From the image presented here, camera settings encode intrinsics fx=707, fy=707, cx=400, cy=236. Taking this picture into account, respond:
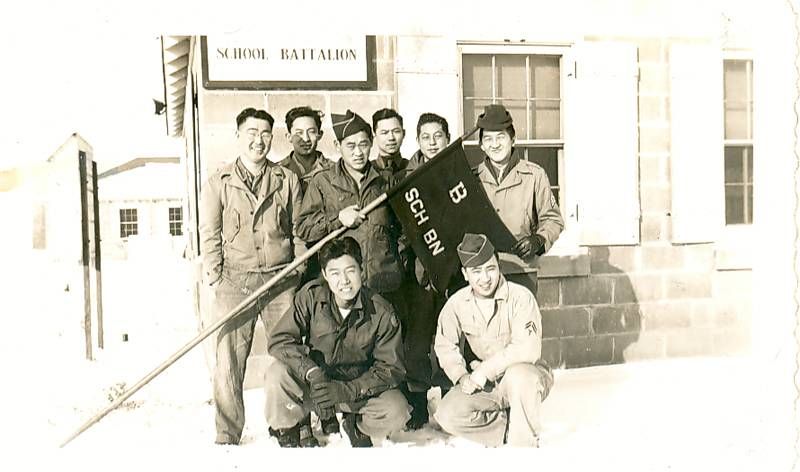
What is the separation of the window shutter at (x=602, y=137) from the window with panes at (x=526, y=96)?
77mm

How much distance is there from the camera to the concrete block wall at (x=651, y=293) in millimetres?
3938

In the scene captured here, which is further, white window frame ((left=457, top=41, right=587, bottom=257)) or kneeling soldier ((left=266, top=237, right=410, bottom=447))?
white window frame ((left=457, top=41, right=587, bottom=257))

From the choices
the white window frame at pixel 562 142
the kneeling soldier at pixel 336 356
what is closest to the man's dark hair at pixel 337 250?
the kneeling soldier at pixel 336 356

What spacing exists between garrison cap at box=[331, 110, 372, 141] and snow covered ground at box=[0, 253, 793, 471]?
41.6 inches

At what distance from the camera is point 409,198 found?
11.5ft

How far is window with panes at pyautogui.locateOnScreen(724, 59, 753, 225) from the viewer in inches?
156

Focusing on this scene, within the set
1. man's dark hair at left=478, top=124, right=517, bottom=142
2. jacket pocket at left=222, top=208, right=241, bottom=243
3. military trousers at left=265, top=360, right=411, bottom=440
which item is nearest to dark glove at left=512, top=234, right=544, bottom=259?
man's dark hair at left=478, top=124, right=517, bottom=142

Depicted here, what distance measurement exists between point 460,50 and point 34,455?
2936mm

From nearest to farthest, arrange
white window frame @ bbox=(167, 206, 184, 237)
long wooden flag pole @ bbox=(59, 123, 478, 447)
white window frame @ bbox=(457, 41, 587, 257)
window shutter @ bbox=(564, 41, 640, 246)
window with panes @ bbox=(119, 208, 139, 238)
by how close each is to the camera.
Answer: long wooden flag pole @ bbox=(59, 123, 478, 447)
window with panes @ bbox=(119, 208, 139, 238)
white window frame @ bbox=(167, 206, 184, 237)
white window frame @ bbox=(457, 41, 587, 257)
window shutter @ bbox=(564, 41, 640, 246)

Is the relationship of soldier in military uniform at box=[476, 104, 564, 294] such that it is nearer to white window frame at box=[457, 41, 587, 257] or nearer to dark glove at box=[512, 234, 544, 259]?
dark glove at box=[512, 234, 544, 259]

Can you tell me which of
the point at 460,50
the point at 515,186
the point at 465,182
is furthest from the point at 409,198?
the point at 460,50

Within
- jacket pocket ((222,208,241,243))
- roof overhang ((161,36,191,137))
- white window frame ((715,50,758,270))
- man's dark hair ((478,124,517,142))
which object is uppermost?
roof overhang ((161,36,191,137))

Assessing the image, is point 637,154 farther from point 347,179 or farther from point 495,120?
point 347,179

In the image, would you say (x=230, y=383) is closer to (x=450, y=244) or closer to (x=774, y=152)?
(x=450, y=244)
